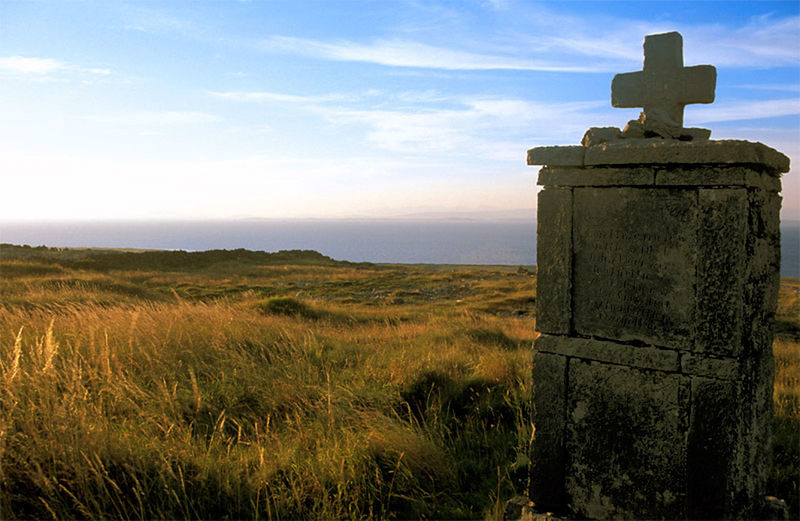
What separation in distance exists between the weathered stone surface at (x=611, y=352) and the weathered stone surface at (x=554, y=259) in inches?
3.2

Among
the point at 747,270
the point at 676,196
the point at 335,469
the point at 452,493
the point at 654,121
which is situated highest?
the point at 654,121

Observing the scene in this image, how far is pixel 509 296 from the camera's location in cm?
1892

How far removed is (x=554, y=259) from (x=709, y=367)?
104 centimetres

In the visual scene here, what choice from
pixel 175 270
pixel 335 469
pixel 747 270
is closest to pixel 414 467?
pixel 335 469

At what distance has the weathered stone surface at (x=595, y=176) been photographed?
2906 millimetres

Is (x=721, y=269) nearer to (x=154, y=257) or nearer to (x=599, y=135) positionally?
(x=599, y=135)

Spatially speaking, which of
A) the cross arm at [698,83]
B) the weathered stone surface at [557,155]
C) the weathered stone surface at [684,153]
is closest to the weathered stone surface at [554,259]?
the weathered stone surface at [557,155]

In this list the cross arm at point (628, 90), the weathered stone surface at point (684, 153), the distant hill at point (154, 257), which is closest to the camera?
the weathered stone surface at point (684, 153)

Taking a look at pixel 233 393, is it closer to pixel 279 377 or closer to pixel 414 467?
pixel 279 377

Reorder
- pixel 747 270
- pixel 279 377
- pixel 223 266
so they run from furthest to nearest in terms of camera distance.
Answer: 1. pixel 223 266
2. pixel 279 377
3. pixel 747 270

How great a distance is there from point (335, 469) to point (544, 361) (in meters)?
1.57

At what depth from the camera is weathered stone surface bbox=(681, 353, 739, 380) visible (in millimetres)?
2683

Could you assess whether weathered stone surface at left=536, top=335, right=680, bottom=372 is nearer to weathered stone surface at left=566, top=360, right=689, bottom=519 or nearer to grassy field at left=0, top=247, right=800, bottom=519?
weathered stone surface at left=566, top=360, right=689, bottom=519

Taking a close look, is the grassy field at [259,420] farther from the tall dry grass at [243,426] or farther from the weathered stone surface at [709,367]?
the weathered stone surface at [709,367]
